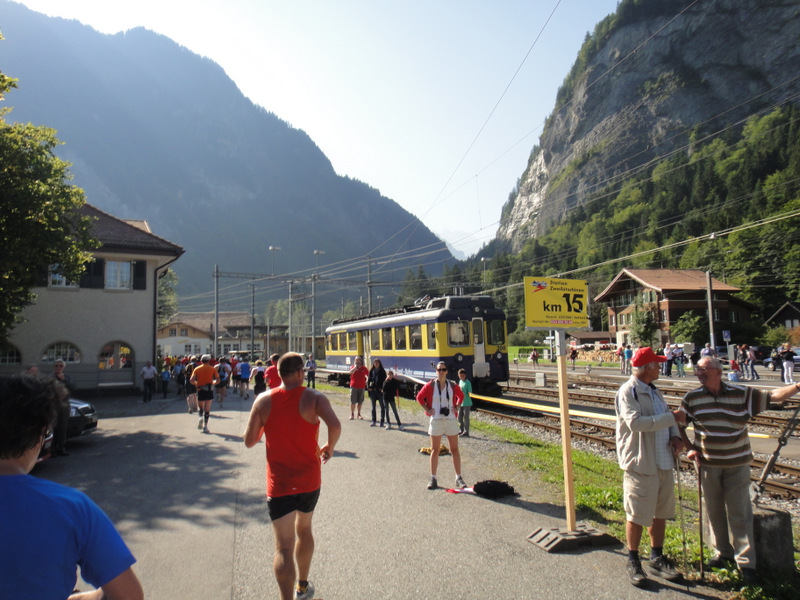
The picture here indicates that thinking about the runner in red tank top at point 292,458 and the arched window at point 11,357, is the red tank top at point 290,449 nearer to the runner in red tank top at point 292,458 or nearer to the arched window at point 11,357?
the runner in red tank top at point 292,458

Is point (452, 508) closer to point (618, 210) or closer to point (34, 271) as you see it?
point (34, 271)

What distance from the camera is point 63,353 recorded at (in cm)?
2323

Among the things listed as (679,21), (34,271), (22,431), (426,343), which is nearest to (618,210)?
(679,21)

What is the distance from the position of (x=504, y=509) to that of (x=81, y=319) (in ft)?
73.3

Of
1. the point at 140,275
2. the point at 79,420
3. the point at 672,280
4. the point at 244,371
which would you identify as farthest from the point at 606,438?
the point at 672,280

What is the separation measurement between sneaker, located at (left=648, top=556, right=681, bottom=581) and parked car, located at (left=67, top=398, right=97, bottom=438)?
10540 mm

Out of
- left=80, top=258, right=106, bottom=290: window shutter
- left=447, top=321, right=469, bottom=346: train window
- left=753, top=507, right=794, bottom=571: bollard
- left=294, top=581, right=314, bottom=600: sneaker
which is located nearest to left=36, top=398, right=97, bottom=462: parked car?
left=294, top=581, right=314, bottom=600: sneaker

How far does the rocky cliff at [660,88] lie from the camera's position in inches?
4498

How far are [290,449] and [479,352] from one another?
1495 cm

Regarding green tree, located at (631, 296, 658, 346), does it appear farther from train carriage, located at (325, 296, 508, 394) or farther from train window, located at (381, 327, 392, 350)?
train carriage, located at (325, 296, 508, 394)

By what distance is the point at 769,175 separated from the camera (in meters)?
88.4

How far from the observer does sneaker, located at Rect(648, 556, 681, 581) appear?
4395 mm

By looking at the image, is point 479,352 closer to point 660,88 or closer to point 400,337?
point 400,337

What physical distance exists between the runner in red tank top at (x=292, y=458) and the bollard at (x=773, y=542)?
135 inches
